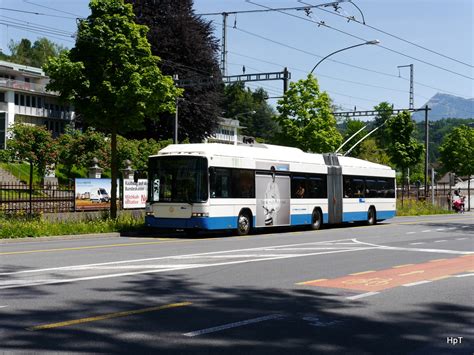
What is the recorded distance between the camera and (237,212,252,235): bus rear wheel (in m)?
23.5

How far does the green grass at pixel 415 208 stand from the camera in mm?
48088

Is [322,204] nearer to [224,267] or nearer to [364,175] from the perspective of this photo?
[364,175]

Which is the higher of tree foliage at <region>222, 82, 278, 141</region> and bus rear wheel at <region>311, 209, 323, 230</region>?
tree foliage at <region>222, 82, 278, 141</region>

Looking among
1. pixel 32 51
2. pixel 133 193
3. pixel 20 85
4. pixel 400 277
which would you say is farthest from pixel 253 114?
pixel 400 277

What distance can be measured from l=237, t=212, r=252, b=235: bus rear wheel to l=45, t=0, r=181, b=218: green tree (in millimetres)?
4950

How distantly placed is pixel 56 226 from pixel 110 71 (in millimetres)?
5685

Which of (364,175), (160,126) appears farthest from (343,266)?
(160,126)

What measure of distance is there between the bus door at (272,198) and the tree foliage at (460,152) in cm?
4567

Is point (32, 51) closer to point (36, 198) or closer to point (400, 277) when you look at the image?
point (36, 198)

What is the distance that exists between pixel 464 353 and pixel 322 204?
2198 centimetres

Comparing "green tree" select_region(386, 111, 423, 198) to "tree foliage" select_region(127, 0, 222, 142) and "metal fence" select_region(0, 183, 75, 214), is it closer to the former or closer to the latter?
"tree foliage" select_region(127, 0, 222, 142)

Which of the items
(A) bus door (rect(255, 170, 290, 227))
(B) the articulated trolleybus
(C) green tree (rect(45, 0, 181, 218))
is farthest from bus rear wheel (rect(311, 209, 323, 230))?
(C) green tree (rect(45, 0, 181, 218))

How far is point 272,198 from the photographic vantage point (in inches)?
989

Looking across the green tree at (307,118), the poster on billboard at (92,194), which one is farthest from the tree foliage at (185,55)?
the poster on billboard at (92,194)
